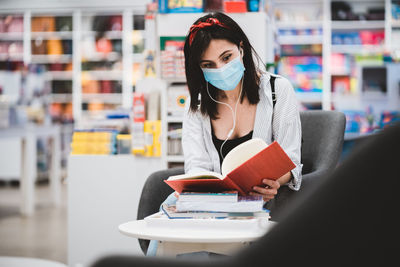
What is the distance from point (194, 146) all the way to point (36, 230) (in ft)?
9.51

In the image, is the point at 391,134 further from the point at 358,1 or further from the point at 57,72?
the point at 57,72

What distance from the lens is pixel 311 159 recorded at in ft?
7.68

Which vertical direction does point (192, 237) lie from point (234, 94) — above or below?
below

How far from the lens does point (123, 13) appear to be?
8.73m

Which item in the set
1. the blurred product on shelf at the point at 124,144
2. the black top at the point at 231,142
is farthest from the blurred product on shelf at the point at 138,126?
the black top at the point at 231,142

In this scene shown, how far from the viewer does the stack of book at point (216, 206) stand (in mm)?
1330

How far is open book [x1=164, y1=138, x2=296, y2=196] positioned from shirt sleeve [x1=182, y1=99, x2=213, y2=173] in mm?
442

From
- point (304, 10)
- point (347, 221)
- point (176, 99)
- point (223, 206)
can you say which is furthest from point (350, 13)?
point (347, 221)

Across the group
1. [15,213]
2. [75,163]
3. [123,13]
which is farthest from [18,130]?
[123,13]

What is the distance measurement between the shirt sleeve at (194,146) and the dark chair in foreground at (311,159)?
0.12m

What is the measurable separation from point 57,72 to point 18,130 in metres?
3.89

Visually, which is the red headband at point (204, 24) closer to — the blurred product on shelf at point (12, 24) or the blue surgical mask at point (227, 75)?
the blue surgical mask at point (227, 75)

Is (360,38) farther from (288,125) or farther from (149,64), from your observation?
(288,125)

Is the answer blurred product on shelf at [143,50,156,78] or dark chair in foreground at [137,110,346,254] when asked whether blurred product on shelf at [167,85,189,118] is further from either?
dark chair in foreground at [137,110,346,254]
